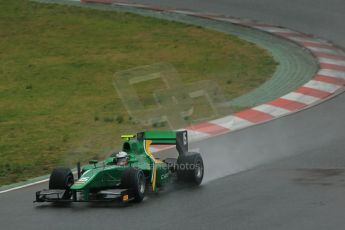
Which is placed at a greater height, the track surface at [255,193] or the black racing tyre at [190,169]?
the black racing tyre at [190,169]

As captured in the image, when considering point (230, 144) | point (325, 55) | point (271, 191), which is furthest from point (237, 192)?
point (325, 55)

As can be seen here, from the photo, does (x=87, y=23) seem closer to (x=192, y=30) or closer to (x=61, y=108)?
(x=192, y=30)

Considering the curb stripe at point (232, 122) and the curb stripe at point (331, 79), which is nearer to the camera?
the curb stripe at point (232, 122)

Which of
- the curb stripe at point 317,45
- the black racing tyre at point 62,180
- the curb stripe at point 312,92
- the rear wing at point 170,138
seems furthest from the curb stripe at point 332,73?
the black racing tyre at point 62,180

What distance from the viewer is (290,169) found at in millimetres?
12828

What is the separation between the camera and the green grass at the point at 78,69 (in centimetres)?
1486

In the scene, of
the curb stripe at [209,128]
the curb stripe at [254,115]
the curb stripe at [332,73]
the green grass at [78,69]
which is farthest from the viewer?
the curb stripe at [332,73]

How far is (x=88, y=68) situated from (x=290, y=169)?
839 cm

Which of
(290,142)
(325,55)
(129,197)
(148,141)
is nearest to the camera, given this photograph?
(129,197)

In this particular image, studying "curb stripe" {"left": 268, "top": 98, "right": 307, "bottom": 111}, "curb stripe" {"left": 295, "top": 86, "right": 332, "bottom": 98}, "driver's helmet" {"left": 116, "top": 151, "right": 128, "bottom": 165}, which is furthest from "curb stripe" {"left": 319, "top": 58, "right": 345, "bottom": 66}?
"driver's helmet" {"left": 116, "top": 151, "right": 128, "bottom": 165}

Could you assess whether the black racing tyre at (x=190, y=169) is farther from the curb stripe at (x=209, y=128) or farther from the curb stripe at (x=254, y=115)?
the curb stripe at (x=254, y=115)

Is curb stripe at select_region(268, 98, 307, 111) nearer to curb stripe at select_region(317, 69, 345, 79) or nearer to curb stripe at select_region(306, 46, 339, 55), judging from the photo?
curb stripe at select_region(317, 69, 345, 79)

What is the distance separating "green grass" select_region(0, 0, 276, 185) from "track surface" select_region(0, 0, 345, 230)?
1.93 metres

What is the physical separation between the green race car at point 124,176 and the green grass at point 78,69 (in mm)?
1910
